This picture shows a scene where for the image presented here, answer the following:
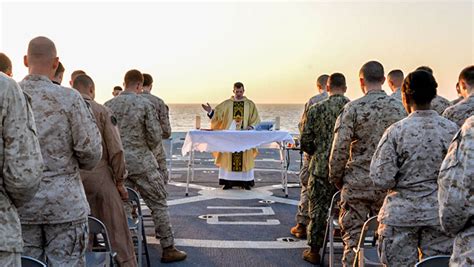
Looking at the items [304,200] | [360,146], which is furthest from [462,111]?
[304,200]

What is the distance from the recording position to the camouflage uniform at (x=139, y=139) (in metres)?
5.68

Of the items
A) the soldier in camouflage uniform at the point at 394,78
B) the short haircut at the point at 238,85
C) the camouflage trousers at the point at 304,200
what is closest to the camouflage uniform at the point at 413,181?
the soldier in camouflage uniform at the point at 394,78

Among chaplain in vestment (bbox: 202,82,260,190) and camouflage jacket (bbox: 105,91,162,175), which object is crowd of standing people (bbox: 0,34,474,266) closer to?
camouflage jacket (bbox: 105,91,162,175)

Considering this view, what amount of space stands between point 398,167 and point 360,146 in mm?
1184

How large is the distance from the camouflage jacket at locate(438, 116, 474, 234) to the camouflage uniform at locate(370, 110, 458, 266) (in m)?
1.13

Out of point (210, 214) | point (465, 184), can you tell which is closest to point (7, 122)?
point (465, 184)

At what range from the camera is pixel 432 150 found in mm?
3221

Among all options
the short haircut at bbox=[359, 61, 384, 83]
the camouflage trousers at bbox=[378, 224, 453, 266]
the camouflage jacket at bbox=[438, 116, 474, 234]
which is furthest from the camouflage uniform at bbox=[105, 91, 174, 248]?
the camouflage jacket at bbox=[438, 116, 474, 234]

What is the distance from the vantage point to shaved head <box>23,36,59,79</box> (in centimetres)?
330

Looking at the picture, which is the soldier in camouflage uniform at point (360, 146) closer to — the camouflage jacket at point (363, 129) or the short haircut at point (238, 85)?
the camouflage jacket at point (363, 129)

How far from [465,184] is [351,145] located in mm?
2543

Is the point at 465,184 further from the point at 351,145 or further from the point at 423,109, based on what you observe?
the point at 351,145

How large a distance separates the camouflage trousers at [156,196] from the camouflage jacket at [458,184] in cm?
397

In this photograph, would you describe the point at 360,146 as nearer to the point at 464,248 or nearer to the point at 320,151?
the point at 320,151
